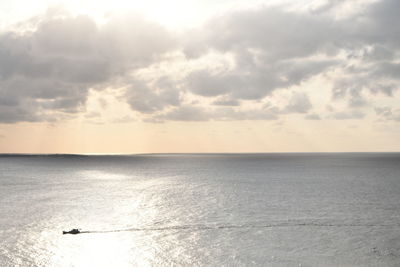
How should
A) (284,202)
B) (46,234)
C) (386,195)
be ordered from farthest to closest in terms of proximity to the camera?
(386,195) → (284,202) → (46,234)

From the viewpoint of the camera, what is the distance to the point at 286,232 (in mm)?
46500

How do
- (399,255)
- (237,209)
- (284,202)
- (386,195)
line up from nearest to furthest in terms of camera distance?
(399,255), (237,209), (284,202), (386,195)

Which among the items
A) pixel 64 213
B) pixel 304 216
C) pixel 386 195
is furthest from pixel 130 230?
pixel 386 195

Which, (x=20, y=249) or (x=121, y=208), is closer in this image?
(x=20, y=249)

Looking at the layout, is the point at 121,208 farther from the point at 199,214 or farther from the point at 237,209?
the point at 237,209

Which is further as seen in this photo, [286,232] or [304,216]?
[304,216]

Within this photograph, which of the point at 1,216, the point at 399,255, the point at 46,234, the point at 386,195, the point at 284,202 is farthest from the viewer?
the point at 386,195

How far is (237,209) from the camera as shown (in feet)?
217

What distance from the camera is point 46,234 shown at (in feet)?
149

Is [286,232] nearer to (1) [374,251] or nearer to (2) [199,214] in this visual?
(1) [374,251]

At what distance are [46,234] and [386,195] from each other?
251ft

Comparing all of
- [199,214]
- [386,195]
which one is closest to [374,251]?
[199,214]

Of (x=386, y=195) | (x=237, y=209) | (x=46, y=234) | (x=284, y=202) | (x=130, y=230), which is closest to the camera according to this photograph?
(x=46, y=234)

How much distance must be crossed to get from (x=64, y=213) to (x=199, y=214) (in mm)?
23258
